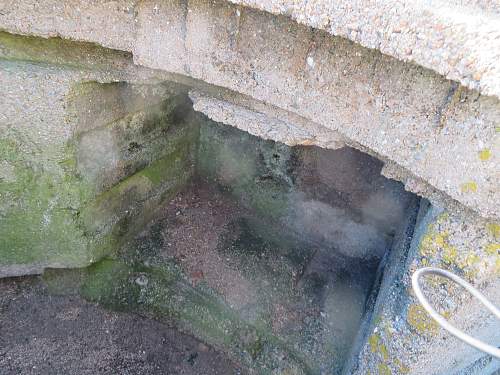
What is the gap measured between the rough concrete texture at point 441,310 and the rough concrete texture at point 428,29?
46 centimetres

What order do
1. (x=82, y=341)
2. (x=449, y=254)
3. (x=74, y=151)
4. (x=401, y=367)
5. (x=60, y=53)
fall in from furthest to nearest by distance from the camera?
1. (x=82, y=341)
2. (x=74, y=151)
3. (x=60, y=53)
4. (x=401, y=367)
5. (x=449, y=254)

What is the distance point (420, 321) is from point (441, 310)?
0.09 meters

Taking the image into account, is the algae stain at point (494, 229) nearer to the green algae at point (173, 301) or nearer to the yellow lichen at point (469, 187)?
the yellow lichen at point (469, 187)

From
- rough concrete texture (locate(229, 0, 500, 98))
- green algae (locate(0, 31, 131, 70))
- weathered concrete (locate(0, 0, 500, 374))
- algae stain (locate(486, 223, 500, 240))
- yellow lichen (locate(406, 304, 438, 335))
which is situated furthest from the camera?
green algae (locate(0, 31, 131, 70))

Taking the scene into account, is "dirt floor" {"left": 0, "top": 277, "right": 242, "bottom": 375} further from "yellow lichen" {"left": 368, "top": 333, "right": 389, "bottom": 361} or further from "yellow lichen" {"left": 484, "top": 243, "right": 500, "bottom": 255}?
"yellow lichen" {"left": 484, "top": 243, "right": 500, "bottom": 255}

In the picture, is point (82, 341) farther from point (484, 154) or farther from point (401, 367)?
point (484, 154)

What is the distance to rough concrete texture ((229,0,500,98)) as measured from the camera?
3.06ft

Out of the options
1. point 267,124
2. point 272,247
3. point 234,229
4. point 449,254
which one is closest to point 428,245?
point 449,254

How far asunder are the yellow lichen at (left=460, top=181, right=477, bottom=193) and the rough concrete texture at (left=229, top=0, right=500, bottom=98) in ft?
0.94

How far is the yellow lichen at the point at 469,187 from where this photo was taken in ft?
3.72

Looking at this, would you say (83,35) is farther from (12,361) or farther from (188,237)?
(12,361)

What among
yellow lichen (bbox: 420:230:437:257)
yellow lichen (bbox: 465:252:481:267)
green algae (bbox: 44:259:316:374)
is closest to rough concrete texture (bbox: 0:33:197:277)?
green algae (bbox: 44:259:316:374)

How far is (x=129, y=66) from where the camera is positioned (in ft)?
5.98

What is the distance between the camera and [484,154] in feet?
3.55
